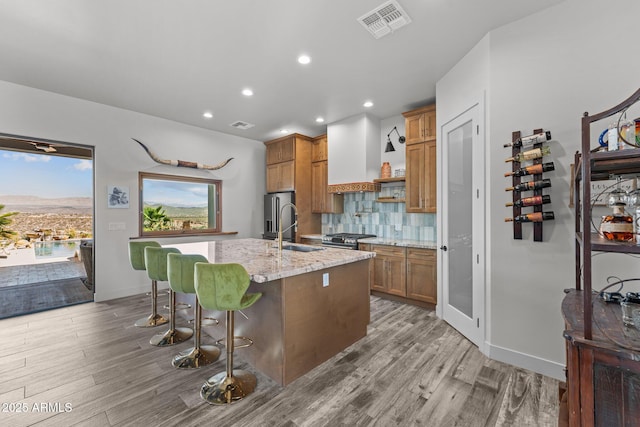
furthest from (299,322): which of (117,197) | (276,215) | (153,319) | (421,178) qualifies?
(117,197)

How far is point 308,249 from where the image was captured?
3.35 metres

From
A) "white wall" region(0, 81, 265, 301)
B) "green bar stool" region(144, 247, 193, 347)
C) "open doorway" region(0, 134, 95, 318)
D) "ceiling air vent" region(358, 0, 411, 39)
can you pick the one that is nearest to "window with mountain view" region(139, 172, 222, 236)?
"white wall" region(0, 81, 265, 301)

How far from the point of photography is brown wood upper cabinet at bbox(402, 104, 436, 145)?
388 centimetres

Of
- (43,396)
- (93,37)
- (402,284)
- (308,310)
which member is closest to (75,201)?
(93,37)

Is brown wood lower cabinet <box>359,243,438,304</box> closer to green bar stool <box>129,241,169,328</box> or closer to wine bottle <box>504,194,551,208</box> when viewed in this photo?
wine bottle <box>504,194,551,208</box>

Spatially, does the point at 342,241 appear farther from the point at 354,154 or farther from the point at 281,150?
the point at 281,150

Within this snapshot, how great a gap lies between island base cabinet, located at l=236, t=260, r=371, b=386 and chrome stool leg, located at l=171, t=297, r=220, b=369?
0.90ft

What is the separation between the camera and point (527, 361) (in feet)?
7.64

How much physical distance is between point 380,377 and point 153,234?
14.5ft

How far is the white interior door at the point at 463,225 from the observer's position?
2.70 meters

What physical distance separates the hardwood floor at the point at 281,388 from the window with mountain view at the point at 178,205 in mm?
2257

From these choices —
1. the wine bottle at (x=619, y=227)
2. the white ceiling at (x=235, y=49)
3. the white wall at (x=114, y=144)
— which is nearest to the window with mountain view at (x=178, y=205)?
the white wall at (x=114, y=144)

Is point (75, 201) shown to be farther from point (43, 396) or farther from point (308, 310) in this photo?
point (308, 310)

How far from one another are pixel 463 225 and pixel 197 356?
3051mm
